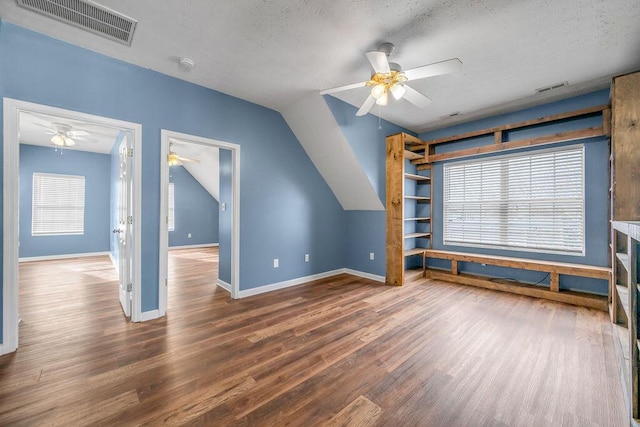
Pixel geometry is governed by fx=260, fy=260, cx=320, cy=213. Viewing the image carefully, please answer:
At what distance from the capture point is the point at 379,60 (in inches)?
84.2

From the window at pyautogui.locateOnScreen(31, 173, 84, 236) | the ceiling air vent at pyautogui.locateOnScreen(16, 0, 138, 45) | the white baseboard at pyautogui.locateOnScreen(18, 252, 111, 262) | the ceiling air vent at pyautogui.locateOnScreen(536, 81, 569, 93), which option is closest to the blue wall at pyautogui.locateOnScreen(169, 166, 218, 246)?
the white baseboard at pyautogui.locateOnScreen(18, 252, 111, 262)

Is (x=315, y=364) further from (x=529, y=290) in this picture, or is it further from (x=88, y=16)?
(x=529, y=290)

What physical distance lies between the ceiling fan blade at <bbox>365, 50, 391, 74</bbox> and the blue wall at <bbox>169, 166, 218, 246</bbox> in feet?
25.0

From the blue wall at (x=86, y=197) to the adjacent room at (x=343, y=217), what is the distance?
126 centimetres

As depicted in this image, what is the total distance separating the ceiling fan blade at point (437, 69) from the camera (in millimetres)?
2025

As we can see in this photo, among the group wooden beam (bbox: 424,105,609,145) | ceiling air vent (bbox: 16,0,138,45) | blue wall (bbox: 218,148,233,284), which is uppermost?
ceiling air vent (bbox: 16,0,138,45)

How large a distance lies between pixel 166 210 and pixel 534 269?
15.6 feet

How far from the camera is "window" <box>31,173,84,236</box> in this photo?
19.6ft

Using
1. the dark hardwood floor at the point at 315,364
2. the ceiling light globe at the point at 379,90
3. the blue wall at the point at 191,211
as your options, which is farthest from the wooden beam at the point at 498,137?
the blue wall at the point at 191,211

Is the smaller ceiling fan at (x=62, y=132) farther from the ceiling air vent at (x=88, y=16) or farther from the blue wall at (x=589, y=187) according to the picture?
the blue wall at (x=589, y=187)

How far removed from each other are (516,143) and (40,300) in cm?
676

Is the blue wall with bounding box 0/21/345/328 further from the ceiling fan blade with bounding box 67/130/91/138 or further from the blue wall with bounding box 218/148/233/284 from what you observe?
the ceiling fan blade with bounding box 67/130/91/138

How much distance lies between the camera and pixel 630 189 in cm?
244

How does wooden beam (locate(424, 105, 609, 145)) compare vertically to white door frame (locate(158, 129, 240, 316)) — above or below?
above
